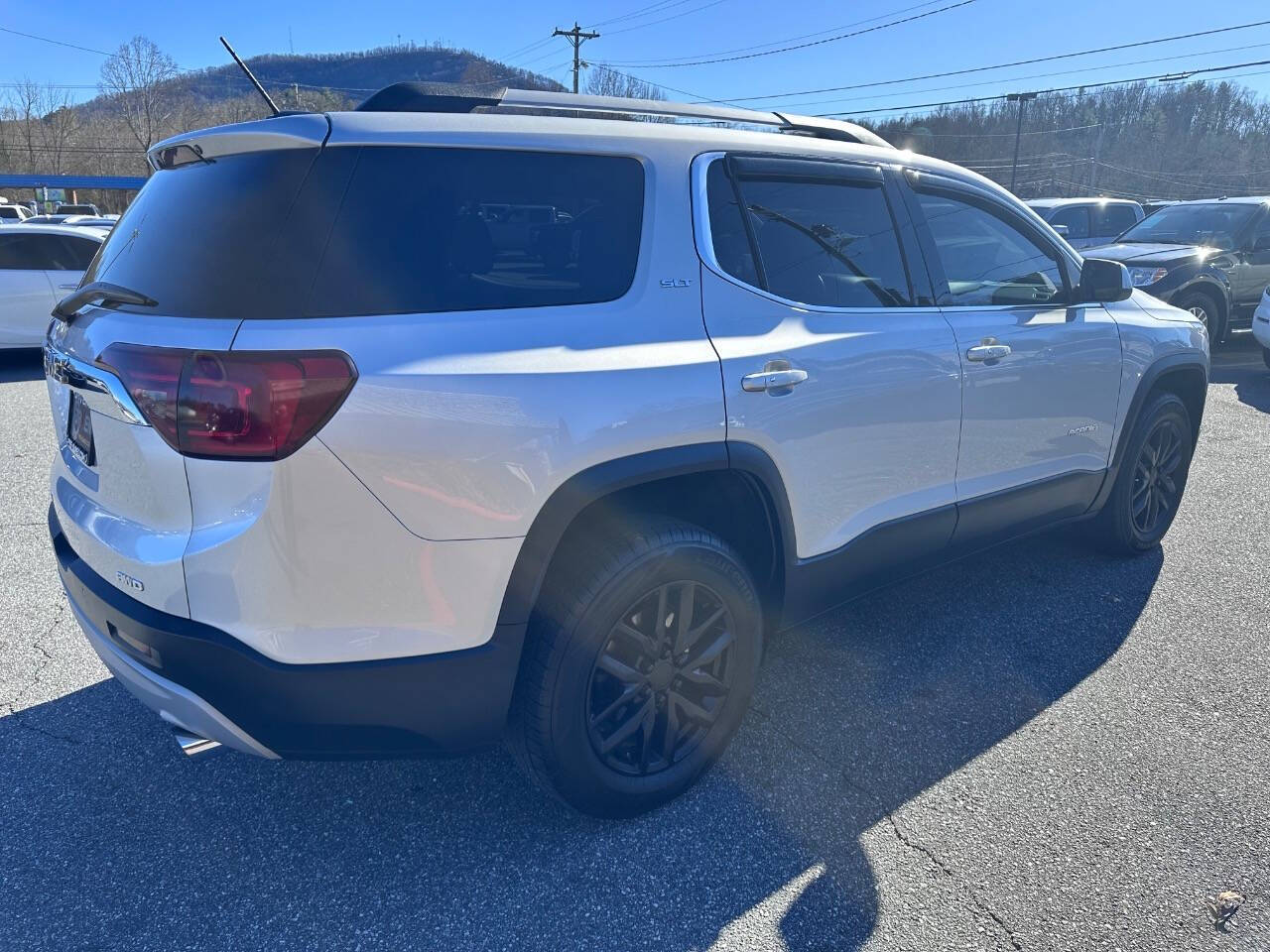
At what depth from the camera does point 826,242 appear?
115 inches

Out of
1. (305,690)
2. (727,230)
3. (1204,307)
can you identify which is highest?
(727,230)

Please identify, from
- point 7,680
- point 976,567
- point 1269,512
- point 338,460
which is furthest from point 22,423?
point 1269,512

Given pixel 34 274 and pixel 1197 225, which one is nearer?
pixel 34 274

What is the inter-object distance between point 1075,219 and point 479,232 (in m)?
13.9

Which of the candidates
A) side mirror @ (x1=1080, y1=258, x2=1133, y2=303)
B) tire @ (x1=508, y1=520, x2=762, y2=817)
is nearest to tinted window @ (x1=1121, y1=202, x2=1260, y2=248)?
side mirror @ (x1=1080, y1=258, x2=1133, y2=303)

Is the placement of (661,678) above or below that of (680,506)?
below

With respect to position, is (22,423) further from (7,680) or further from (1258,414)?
(1258,414)

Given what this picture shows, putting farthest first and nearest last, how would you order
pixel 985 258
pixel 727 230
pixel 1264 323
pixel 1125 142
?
1. pixel 1125 142
2. pixel 1264 323
3. pixel 985 258
4. pixel 727 230

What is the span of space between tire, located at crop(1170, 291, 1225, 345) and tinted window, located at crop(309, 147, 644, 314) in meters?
9.97

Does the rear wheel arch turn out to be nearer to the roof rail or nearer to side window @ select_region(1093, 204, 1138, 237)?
the roof rail

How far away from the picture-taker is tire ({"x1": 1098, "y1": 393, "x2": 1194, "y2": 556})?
4.23m

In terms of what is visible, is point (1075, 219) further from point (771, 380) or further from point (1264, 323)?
point (771, 380)

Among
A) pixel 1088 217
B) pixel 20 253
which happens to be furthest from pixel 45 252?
pixel 1088 217

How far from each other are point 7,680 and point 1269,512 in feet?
21.1
